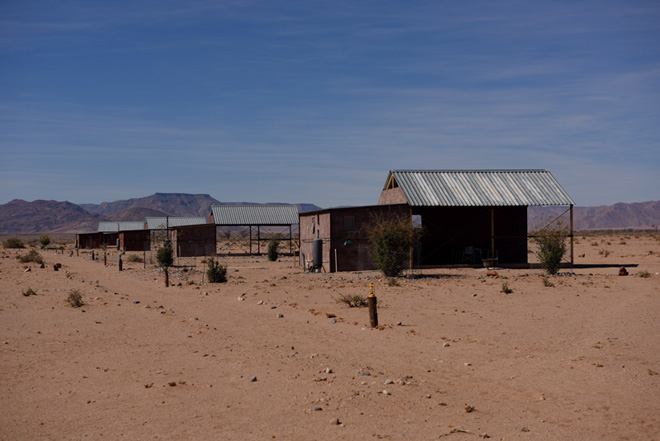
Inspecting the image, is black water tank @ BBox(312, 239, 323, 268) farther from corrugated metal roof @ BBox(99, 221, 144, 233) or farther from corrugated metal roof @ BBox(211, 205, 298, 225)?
corrugated metal roof @ BBox(99, 221, 144, 233)

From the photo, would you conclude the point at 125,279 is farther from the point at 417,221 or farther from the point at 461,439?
the point at 461,439

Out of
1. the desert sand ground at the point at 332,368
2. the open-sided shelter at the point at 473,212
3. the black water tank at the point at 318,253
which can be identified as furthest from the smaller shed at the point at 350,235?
the desert sand ground at the point at 332,368

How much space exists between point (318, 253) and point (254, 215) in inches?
1016

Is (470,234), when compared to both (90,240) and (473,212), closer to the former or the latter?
(473,212)

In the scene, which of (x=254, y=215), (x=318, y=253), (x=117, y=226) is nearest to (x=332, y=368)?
(x=318, y=253)

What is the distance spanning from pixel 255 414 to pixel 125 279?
76.8ft

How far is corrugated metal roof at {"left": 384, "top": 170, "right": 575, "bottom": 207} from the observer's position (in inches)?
1270

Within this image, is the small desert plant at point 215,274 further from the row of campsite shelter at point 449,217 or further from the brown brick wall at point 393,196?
the brown brick wall at point 393,196

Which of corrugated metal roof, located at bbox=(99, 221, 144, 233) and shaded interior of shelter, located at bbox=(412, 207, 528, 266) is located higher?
corrugated metal roof, located at bbox=(99, 221, 144, 233)

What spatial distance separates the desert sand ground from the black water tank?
38.1 ft

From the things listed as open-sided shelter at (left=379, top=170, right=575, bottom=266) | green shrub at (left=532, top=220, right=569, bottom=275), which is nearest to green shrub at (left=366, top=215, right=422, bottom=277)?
open-sided shelter at (left=379, top=170, right=575, bottom=266)

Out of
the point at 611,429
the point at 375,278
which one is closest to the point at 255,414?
the point at 611,429

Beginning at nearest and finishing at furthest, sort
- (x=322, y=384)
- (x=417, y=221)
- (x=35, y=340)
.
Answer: (x=322, y=384) → (x=35, y=340) → (x=417, y=221)

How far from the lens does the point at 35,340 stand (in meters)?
13.2
